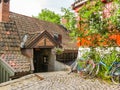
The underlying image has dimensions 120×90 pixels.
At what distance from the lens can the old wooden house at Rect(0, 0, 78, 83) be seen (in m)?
14.3

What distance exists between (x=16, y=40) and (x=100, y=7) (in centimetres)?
838

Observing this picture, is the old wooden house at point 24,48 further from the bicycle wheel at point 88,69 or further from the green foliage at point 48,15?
the green foliage at point 48,15

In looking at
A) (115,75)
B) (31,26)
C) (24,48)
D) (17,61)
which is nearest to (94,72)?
(115,75)

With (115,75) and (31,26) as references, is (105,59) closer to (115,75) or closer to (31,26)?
(115,75)

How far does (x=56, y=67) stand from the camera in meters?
18.8

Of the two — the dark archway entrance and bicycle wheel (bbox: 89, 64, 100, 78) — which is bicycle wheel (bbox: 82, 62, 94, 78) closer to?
bicycle wheel (bbox: 89, 64, 100, 78)

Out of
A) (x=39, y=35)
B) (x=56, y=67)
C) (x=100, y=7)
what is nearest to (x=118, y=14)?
(x=100, y=7)

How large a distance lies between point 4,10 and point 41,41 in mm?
4063

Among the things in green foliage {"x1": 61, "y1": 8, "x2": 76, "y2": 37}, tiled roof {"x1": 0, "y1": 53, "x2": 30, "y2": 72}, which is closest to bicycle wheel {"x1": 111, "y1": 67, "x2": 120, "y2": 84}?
green foliage {"x1": 61, "y1": 8, "x2": 76, "y2": 37}

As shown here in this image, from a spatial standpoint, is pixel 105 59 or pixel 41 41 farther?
pixel 41 41

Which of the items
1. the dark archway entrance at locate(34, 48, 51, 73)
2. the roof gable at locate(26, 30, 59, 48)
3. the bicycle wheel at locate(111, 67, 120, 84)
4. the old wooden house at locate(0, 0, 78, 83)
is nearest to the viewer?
the bicycle wheel at locate(111, 67, 120, 84)

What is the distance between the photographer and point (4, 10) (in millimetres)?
18031

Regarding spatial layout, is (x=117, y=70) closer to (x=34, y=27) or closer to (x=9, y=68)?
(x=9, y=68)

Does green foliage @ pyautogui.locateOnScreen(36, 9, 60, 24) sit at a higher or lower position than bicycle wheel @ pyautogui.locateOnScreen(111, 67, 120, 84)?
higher
